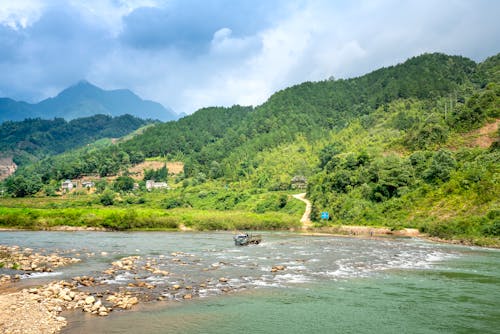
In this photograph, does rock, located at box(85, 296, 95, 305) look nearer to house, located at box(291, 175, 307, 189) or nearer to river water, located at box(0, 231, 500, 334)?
river water, located at box(0, 231, 500, 334)

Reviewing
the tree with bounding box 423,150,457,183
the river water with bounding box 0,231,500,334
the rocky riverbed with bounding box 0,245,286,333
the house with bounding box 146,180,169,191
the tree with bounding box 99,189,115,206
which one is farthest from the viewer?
the house with bounding box 146,180,169,191

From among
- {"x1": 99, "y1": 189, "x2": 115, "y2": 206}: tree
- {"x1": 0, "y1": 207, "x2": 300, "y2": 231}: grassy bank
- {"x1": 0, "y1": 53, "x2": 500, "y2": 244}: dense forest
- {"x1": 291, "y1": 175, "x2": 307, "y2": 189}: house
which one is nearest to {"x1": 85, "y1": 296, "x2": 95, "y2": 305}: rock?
{"x1": 0, "y1": 53, "x2": 500, "y2": 244}: dense forest

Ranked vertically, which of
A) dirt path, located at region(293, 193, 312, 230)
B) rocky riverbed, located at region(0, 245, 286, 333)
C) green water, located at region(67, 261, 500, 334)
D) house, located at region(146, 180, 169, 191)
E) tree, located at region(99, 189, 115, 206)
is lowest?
green water, located at region(67, 261, 500, 334)

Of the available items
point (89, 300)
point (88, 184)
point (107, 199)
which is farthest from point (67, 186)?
Answer: point (89, 300)

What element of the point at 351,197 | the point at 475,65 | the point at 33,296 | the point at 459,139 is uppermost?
the point at 475,65

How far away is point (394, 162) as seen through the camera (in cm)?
8431

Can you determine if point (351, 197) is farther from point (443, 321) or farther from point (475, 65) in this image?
point (475, 65)

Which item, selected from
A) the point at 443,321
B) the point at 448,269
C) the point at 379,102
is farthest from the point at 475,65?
the point at 443,321

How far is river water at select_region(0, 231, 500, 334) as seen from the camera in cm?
2214

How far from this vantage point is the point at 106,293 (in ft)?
90.0

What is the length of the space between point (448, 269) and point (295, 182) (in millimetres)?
102934

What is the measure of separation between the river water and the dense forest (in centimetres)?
1729

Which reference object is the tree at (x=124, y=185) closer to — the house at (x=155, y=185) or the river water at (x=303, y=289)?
the house at (x=155, y=185)

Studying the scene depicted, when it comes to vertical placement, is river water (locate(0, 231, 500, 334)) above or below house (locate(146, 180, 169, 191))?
below
